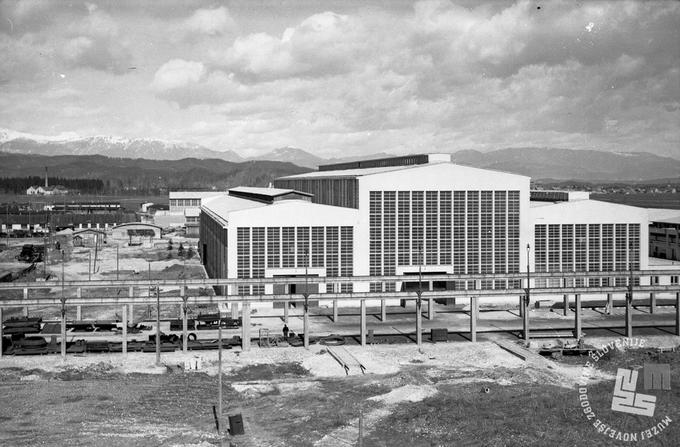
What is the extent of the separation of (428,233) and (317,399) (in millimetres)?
38337

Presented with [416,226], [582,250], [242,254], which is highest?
[416,226]

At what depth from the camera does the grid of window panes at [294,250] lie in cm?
7581

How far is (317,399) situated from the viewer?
4441cm

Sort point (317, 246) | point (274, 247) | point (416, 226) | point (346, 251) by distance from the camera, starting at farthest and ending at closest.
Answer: point (416, 226) → point (346, 251) → point (317, 246) → point (274, 247)

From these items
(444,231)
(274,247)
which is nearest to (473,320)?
(444,231)

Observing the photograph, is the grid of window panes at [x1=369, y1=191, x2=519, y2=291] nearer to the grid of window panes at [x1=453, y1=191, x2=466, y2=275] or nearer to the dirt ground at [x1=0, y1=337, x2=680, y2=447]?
the grid of window panes at [x1=453, y1=191, x2=466, y2=275]

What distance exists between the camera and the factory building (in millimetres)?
76312

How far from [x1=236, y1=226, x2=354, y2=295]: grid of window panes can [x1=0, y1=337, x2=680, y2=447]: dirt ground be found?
19365 millimetres

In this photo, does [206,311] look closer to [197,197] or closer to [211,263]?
[211,263]

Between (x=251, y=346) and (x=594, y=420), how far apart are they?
92.9 ft

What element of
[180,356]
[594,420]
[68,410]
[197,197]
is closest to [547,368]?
[594,420]

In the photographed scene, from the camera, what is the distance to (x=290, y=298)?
196ft

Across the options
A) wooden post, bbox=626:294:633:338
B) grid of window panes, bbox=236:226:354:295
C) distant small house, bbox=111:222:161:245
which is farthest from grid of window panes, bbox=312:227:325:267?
distant small house, bbox=111:222:161:245

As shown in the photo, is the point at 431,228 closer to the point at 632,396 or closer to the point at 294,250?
the point at 294,250
